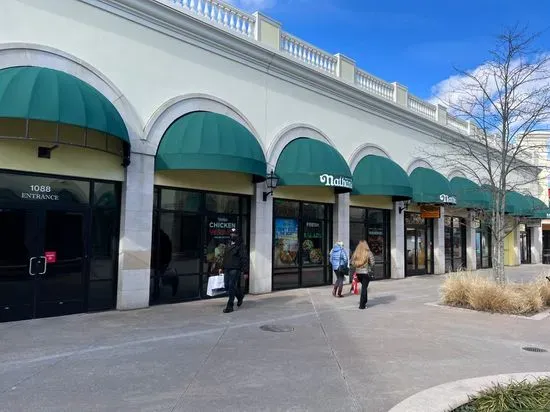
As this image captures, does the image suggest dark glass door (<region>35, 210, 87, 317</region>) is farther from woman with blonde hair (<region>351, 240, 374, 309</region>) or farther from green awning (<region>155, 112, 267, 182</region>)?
woman with blonde hair (<region>351, 240, 374, 309</region>)

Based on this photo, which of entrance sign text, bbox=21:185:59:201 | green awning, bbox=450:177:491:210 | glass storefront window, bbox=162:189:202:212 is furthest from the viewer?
green awning, bbox=450:177:491:210

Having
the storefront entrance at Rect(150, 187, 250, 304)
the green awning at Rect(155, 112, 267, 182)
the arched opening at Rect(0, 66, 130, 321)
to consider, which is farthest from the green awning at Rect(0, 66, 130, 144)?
the storefront entrance at Rect(150, 187, 250, 304)

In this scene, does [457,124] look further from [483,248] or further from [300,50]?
[300,50]

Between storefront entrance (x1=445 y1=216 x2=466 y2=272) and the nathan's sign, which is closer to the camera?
the nathan's sign

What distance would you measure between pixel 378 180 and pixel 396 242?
3.70 m

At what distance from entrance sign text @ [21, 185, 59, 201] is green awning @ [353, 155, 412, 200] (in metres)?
10.5

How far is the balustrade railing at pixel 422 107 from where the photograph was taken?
2084 centimetres

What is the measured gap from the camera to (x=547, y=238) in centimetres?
3644

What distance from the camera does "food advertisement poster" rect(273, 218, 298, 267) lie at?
14516 millimetres

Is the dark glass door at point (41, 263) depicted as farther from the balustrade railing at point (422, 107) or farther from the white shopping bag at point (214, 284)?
the balustrade railing at point (422, 107)

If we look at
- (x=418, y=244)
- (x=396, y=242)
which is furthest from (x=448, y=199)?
(x=396, y=242)

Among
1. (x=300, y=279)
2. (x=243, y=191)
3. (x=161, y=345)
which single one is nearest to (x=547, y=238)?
(x=300, y=279)

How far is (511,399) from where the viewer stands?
4672 millimetres

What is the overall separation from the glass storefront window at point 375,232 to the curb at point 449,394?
38.4 ft
